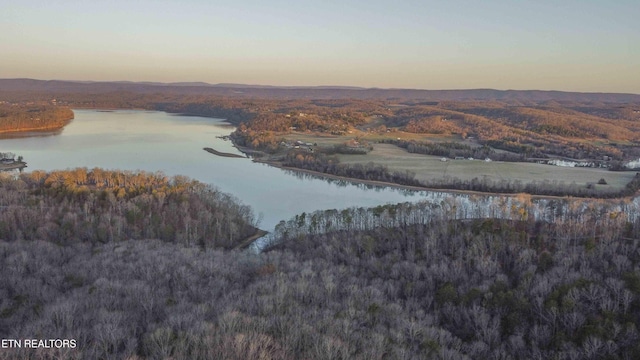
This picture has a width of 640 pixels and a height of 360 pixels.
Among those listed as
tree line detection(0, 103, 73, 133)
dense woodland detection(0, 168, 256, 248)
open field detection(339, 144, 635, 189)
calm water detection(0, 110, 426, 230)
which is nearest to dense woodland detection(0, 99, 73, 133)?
Answer: tree line detection(0, 103, 73, 133)

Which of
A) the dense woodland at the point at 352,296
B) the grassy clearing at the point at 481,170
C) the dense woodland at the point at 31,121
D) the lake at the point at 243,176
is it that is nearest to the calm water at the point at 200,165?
the lake at the point at 243,176

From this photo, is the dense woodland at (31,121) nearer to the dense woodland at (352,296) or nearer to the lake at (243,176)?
the lake at (243,176)

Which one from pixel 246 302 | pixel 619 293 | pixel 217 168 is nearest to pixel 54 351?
pixel 246 302

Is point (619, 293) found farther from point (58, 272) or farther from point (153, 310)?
point (58, 272)

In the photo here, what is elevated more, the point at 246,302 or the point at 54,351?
the point at 54,351

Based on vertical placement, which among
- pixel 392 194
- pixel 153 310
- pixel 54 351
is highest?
pixel 54 351
